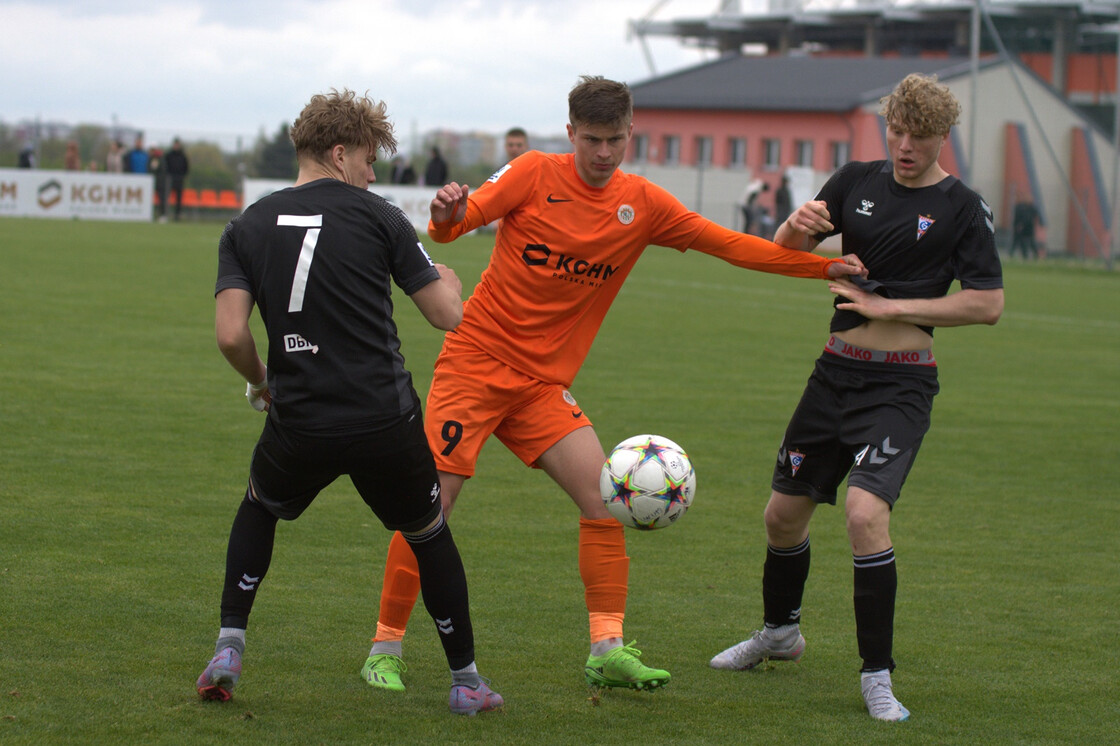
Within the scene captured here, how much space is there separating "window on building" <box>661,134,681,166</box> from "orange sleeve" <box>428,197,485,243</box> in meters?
57.4

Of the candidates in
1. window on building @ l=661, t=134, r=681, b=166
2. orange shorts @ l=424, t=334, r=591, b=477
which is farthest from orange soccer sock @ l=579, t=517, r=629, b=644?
window on building @ l=661, t=134, r=681, b=166

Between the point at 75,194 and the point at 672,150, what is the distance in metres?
33.2

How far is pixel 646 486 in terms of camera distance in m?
4.98

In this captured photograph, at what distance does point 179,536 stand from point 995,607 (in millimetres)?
3949

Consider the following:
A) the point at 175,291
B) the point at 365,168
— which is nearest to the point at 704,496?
the point at 365,168

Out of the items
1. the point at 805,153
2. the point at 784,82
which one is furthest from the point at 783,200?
the point at 784,82

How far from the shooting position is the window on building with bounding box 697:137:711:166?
6072 cm

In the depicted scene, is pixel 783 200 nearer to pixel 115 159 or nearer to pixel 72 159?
pixel 115 159

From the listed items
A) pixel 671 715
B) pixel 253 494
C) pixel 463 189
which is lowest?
pixel 671 715

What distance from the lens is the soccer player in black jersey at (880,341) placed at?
189 inches

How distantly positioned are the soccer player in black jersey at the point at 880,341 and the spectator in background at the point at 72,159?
35.0 meters

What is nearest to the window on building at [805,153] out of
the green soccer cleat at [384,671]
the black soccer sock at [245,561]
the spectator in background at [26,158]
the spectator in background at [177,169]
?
the spectator in background at [177,169]

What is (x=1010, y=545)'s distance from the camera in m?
7.32

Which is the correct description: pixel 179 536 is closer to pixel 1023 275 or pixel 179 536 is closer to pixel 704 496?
pixel 704 496
